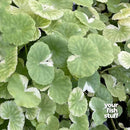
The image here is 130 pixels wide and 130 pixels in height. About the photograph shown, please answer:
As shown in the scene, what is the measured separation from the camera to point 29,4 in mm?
901

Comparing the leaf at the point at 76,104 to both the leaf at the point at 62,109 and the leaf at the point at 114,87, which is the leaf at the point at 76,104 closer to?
the leaf at the point at 62,109

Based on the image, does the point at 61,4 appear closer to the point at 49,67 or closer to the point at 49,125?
the point at 49,67

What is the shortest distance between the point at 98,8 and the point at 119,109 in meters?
0.68

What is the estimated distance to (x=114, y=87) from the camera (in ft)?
3.68

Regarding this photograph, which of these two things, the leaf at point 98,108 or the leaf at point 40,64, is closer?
the leaf at point 40,64

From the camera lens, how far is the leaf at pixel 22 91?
79cm

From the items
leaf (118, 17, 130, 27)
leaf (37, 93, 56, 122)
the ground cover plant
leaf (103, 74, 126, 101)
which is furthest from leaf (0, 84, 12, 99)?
leaf (118, 17, 130, 27)

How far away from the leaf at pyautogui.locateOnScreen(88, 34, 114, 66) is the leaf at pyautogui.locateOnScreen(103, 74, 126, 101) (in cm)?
22

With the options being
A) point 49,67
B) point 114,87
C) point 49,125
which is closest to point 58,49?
point 49,67

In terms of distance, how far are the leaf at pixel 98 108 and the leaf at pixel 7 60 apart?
39 cm

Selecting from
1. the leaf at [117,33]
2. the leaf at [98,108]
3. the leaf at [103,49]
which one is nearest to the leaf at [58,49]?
the leaf at [103,49]

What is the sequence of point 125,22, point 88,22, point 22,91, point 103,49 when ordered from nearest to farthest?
point 22,91 → point 103,49 → point 88,22 → point 125,22

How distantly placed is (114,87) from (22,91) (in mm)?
513

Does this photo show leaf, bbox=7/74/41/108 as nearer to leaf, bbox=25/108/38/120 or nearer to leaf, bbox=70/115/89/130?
leaf, bbox=25/108/38/120
